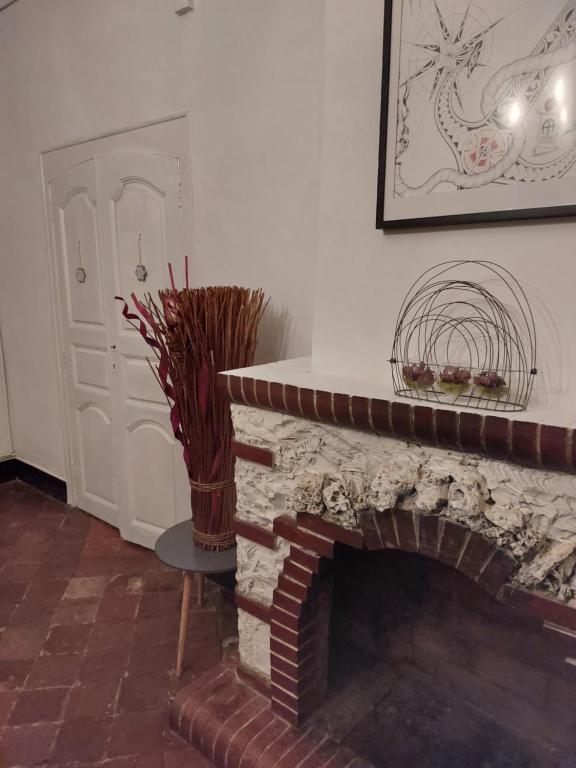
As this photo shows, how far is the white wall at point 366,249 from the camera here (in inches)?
46.8

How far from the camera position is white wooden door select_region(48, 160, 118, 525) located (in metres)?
2.82

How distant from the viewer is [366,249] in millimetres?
1438

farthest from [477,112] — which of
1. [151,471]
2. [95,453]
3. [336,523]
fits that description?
[95,453]

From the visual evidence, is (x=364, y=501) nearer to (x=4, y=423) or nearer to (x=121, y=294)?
(x=121, y=294)

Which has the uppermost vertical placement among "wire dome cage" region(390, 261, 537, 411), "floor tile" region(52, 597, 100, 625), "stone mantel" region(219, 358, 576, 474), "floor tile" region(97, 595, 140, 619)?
"wire dome cage" region(390, 261, 537, 411)

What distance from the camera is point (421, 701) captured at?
5.78 feet

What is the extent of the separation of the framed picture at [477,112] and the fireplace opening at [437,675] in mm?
1127

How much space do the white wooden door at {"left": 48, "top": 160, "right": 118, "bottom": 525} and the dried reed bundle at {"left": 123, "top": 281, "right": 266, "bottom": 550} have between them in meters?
1.07

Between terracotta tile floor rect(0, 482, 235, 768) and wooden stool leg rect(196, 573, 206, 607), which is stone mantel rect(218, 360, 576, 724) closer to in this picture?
terracotta tile floor rect(0, 482, 235, 768)

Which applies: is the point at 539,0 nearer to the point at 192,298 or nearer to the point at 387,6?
the point at 387,6

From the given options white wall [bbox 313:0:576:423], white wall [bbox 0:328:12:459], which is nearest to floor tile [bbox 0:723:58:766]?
white wall [bbox 313:0:576:423]

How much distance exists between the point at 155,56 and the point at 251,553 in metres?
2.20

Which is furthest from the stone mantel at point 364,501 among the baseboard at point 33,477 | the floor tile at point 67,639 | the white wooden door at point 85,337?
the baseboard at point 33,477

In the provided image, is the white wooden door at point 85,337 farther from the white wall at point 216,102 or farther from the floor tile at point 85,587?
the floor tile at point 85,587
